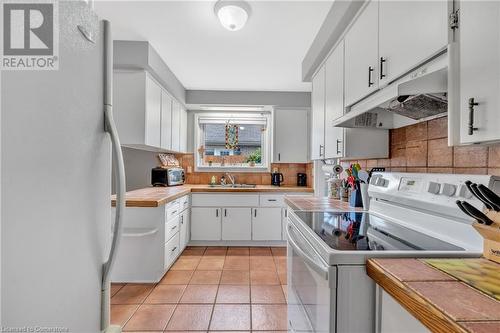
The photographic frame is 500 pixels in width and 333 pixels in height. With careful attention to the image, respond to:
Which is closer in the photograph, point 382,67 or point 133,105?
point 382,67

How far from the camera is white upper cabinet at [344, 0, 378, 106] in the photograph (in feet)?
4.96

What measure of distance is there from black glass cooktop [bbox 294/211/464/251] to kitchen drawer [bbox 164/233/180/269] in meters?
1.71

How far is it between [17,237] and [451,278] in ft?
3.42

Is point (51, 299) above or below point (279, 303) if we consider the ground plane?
above

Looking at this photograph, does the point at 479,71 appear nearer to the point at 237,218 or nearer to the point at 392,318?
the point at 392,318

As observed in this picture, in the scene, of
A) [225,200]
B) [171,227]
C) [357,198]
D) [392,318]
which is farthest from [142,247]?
[392,318]

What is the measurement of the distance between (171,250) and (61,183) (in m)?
2.50

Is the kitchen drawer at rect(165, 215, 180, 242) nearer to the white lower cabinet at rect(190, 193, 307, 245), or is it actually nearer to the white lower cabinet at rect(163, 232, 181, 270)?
the white lower cabinet at rect(163, 232, 181, 270)

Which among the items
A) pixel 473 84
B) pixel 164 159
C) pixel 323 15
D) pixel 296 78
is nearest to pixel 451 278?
pixel 473 84

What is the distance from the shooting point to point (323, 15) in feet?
6.75

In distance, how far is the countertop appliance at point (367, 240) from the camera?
90cm

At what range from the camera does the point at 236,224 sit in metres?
3.77

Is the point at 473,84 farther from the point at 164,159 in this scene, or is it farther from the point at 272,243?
the point at 164,159

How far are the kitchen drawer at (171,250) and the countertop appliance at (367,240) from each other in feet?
5.26
